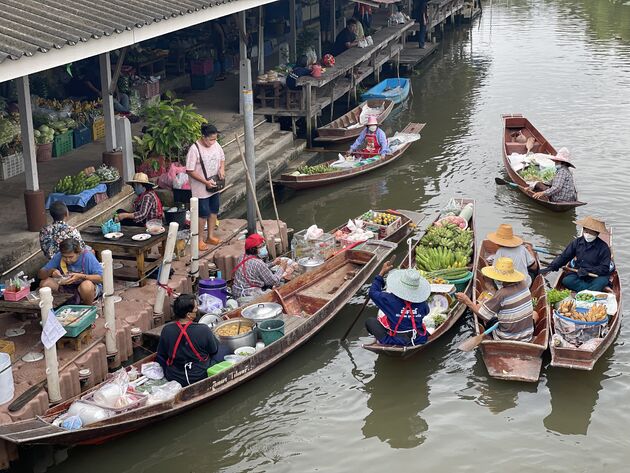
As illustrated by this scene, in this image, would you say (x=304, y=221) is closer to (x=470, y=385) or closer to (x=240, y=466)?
(x=470, y=385)

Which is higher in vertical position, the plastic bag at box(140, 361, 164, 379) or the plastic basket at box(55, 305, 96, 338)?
the plastic basket at box(55, 305, 96, 338)

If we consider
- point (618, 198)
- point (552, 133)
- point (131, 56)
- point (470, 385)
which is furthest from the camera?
point (552, 133)

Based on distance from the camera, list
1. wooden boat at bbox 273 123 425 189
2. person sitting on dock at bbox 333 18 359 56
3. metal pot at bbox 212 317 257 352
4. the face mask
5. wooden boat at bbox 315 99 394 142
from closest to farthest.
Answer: metal pot at bbox 212 317 257 352 < the face mask < wooden boat at bbox 273 123 425 189 < wooden boat at bbox 315 99 394 142 < person sitting on dock at bbox 333 18 359 56

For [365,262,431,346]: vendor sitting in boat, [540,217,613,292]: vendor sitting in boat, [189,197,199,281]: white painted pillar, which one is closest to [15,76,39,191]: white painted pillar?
[189,197,199,281]: white painted pillar

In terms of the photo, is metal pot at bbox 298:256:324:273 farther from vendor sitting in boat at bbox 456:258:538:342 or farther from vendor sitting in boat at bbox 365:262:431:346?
vendor sitting in boat at bbox 456:258:538:342

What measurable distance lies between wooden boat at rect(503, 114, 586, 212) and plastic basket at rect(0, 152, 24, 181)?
8489mm

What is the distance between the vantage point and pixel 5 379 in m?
8.34

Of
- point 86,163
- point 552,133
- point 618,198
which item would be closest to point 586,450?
point 618,198

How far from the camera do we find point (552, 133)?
20797mm

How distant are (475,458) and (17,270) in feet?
20.2

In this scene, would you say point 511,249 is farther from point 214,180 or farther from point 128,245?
point 128,245

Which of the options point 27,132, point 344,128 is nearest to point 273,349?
point 27,132

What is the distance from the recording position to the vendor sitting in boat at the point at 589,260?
11148 mm

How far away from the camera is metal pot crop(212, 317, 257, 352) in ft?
32.4
